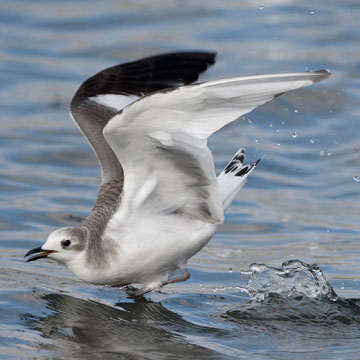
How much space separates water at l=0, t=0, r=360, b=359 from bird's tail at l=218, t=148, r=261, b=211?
79 cm

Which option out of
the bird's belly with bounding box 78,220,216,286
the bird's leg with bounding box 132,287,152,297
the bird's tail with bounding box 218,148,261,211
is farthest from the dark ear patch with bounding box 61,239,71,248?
the bird's tail with bounding box 218,148,261,211

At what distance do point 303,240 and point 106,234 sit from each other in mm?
3091

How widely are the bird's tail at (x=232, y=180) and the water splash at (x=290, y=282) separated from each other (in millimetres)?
689

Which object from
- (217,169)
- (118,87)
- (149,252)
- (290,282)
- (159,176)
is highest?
(118,87)

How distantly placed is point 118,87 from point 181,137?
8.35ft

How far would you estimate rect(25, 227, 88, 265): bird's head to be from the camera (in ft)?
22.0

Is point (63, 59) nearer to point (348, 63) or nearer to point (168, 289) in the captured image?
point (348, 63)

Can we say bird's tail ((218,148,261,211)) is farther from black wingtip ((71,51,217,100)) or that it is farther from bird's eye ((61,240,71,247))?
bird's eye ((61,240,71,247))

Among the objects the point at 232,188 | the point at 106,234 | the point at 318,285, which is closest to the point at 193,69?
the point at 232,188

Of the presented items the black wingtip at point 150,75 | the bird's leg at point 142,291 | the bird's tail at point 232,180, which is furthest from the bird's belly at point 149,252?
the black wingtip at point 150,75

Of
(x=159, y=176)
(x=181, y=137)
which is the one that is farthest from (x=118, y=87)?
(x=181, y=137)

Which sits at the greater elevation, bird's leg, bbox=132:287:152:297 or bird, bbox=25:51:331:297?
bird, bbox=25:51:331:297

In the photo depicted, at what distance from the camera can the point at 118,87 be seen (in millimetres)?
8266

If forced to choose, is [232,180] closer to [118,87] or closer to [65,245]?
[65,245]
